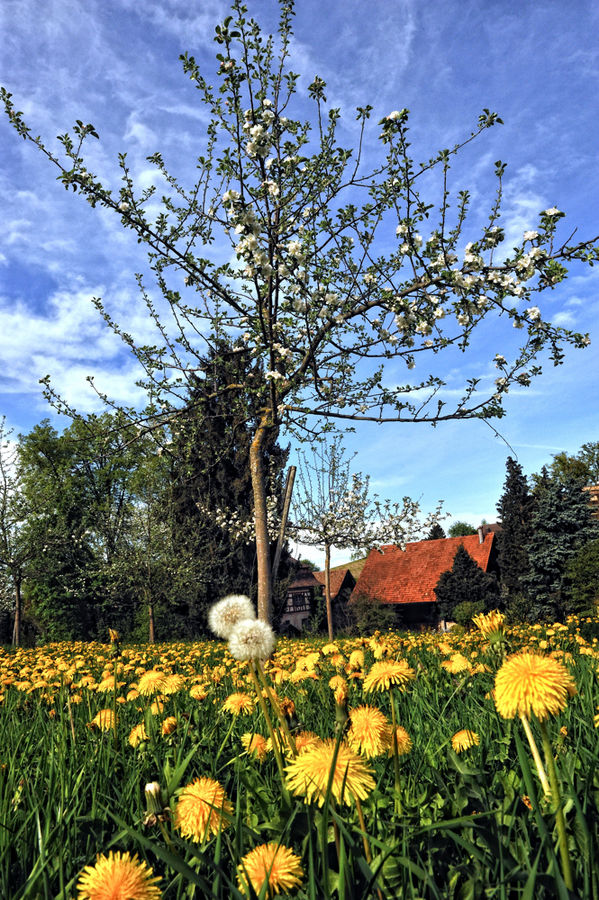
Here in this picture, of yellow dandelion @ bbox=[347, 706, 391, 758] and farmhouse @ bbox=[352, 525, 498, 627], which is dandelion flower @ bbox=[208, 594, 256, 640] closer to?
yellow dandelion @ bbox=[347, 706, 391, 758]

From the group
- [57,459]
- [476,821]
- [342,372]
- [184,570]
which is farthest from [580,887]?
[57,459]

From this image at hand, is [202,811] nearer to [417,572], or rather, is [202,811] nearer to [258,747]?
[258,747]

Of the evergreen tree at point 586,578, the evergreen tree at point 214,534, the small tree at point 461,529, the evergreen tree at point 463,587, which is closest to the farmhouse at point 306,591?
the evergreen tree at point 463,587

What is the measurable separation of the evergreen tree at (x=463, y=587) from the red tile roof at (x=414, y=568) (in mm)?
2446

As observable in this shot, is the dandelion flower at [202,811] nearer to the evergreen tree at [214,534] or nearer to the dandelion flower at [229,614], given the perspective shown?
the dandelion flower at [229,614]

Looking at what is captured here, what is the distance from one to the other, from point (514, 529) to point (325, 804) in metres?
31.9

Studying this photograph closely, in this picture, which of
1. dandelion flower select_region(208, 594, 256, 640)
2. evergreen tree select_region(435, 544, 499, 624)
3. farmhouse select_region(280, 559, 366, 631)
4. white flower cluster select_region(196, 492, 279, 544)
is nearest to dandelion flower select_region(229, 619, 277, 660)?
dandelion flower select_region(208, 594, 256, 640)

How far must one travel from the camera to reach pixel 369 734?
4.45 ft

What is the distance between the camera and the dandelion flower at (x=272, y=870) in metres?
0.94

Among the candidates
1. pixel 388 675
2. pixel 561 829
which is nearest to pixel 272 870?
pixel 561 829

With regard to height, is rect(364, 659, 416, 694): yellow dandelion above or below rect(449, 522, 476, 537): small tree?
below

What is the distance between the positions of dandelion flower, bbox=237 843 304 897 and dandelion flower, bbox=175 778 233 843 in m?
0.15

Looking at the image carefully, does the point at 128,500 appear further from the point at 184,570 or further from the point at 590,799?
the point at 590,799

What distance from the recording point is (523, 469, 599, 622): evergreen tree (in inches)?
907
